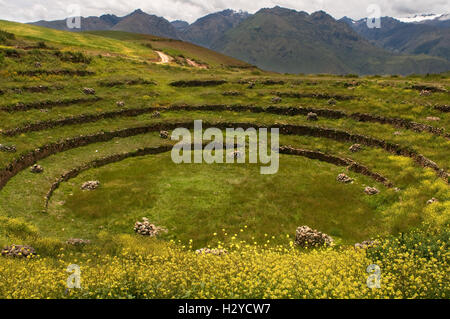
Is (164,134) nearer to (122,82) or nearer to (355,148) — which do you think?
(122,82)

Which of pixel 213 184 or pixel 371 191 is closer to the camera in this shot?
pixel 371 191

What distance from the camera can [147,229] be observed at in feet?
70.6

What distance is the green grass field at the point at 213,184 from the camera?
1391 cm

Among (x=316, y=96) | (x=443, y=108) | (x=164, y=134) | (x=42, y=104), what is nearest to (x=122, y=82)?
(x=42, y=104)

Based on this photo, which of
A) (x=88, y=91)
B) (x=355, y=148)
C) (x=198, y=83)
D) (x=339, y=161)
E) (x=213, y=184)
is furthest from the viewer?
(x=198, y=83)

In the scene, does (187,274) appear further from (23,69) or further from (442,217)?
(23,69)

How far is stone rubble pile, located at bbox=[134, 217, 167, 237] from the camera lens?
21328 mm

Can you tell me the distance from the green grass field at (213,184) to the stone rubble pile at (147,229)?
1.82 feet

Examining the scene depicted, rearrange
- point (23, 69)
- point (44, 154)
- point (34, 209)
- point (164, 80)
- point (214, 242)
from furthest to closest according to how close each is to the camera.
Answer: point (164, 80) → point (23, 69) → point (44, 154) → point (34, 209) → point (214, 242)

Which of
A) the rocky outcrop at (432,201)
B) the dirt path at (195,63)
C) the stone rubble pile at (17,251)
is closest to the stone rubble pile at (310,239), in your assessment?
the rocky outcrop at (432,201)

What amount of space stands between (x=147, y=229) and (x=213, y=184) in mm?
9202

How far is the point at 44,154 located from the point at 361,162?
33.4 metres

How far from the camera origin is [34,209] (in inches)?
927

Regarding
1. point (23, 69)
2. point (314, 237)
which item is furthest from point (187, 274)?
point (23, 69)
